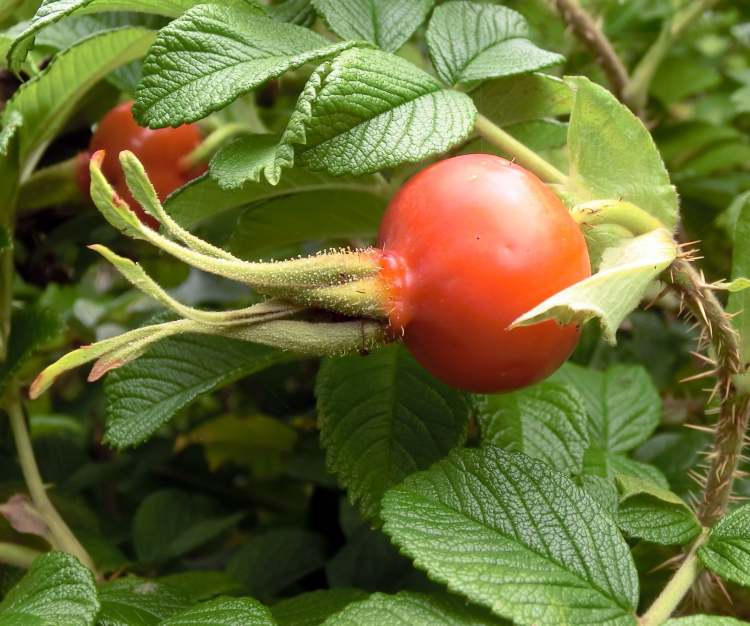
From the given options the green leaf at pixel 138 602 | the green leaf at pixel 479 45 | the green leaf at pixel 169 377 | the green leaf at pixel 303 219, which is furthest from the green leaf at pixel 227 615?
the green leaf at pixel 479 45

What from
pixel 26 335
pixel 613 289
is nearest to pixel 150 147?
pixel 26 335

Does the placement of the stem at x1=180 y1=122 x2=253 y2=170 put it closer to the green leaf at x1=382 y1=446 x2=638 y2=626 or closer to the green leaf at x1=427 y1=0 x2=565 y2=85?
the green leaf at x1=427 y1=0 x2=565 y2=85

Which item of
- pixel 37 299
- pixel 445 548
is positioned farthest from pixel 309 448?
pixel 445 548

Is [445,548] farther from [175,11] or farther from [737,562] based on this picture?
[175,11]

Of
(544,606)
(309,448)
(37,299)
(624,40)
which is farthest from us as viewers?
(624,40)

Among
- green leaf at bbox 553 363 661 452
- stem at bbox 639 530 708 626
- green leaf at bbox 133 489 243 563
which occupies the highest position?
stem at bbox 639 530 708 626

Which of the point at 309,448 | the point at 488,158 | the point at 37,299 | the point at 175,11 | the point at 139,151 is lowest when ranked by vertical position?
the point at 309,448

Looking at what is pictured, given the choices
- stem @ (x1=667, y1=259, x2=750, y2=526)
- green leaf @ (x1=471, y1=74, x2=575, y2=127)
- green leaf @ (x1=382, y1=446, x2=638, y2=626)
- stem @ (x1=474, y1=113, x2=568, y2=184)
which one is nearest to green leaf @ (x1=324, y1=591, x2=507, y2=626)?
green leaf @ (x1=382, y1=446, x2=638, y2=626)
